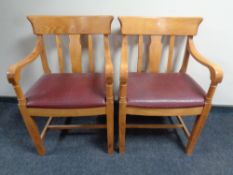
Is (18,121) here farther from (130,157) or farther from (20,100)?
(130,157)

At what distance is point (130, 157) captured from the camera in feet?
4.37

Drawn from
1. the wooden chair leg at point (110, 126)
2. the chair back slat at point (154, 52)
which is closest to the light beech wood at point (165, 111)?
the wooden chair leg at point (110, 126)

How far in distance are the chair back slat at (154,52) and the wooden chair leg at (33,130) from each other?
2.75 feet

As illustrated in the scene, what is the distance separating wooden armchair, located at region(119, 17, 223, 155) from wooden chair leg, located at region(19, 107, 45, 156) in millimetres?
515

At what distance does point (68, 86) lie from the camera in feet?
3.91

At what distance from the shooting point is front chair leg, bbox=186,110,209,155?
3.79ft

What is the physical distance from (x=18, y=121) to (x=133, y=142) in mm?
958

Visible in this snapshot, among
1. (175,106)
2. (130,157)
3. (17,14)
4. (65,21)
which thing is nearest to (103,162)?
(130,157)

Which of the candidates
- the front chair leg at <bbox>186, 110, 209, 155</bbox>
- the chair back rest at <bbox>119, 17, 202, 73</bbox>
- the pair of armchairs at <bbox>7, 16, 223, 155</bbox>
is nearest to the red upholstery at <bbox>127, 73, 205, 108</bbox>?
the pair of armchairs at <bbox>7, 16, 223, 155</bbox>

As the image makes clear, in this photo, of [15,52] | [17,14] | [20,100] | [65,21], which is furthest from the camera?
[15,52]

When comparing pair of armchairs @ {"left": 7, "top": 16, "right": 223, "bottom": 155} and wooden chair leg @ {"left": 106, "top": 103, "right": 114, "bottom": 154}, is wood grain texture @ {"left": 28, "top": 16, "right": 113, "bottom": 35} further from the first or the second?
wooden chair leg @ {"left": 106, "top": 103, "right": 114, "bottom": 154}

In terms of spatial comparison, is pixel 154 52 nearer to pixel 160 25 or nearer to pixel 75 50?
pixel 160 25

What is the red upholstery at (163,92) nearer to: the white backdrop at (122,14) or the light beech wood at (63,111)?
the light beech wood at (63,111)

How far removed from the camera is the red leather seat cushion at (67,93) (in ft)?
3.54
